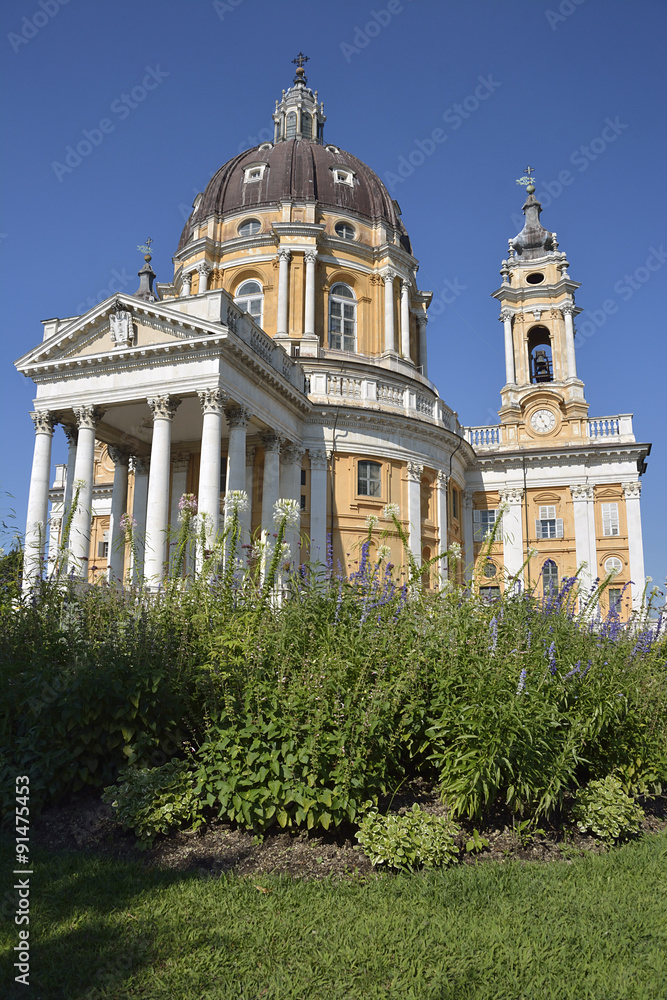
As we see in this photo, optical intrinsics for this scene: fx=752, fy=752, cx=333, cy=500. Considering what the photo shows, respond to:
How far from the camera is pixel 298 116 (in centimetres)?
4422

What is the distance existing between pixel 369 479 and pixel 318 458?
241cm

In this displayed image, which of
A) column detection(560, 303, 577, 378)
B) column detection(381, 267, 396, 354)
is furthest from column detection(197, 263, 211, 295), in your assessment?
column detection(560, 303, 577, 378)

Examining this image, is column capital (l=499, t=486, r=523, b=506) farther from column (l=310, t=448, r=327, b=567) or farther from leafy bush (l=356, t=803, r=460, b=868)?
leafy bush (l=356, t=803, r=460, b=868)

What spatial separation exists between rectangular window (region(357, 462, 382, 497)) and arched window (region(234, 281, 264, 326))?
986 centimetres

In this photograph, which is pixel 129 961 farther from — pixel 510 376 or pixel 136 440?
pixel 510 376

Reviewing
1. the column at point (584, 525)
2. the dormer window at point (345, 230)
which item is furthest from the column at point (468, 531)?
the dormer window at point (345, 230)

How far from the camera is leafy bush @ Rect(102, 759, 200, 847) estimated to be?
20.6 ft

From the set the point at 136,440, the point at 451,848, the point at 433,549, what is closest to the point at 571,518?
the point at 433,549

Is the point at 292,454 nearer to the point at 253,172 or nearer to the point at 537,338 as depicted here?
the point at 253,172

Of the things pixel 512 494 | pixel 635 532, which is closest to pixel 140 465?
pixel 512 494

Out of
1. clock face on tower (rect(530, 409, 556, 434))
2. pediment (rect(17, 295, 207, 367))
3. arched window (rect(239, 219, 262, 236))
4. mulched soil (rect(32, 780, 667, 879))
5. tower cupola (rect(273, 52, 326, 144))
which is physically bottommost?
mulched soil (rect(32, 780, 667, 879))

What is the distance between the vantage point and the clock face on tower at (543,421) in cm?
3938

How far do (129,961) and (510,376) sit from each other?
39676mm

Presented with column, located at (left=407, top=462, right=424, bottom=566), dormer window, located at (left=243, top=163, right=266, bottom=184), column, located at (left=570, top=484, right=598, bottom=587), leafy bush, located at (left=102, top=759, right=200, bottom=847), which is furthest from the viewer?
dormer window, located at (left=243, top=163, right=266, bottom=184)
